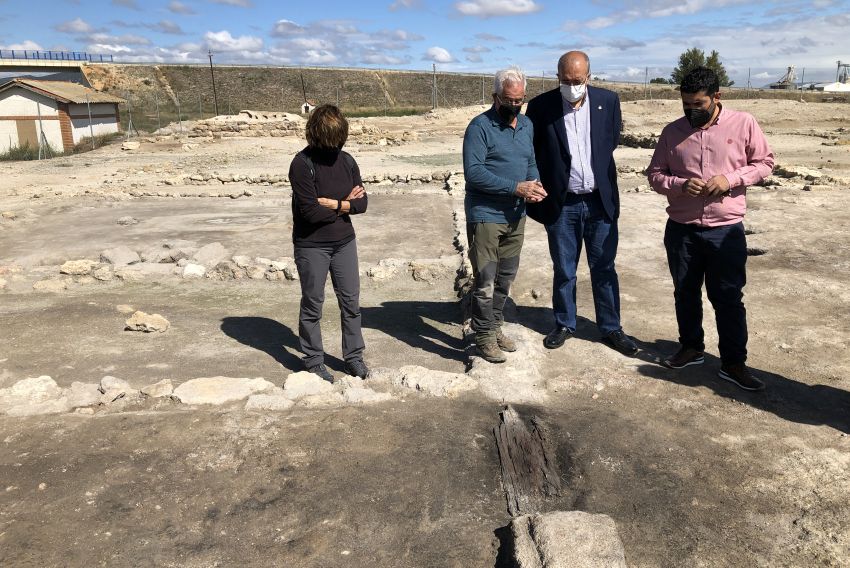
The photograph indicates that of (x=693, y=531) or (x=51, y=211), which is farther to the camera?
(x=51, y=211)

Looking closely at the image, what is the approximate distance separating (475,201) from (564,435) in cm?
184

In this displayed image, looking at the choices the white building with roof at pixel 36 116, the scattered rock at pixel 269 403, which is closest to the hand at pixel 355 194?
the scattered rock at pixel 269 403

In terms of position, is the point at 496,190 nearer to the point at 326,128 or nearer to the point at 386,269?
the point at 326,128

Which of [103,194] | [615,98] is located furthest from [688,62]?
[615,98]

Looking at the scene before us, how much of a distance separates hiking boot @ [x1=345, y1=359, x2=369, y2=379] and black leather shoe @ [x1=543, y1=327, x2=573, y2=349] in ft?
4.71

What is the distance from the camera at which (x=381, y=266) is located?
8.02m

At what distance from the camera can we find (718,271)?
4.28 metres

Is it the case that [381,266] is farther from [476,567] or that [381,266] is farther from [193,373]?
[476,567]

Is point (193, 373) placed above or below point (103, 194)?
below

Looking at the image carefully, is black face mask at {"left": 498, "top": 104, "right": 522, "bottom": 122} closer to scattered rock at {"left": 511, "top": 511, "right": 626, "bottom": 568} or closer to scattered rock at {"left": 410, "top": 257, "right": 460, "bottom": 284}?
scattered rock at {"left": 511, "top": 511, "right": 626, "bottom": 568}

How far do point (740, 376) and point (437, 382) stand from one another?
201 centimetres

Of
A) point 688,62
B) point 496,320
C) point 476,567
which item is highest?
point 688,62

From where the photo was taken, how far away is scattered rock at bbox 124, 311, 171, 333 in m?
5.87

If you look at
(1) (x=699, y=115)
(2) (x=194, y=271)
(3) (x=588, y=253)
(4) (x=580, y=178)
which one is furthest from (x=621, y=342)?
(2) (x=194, y=271)
